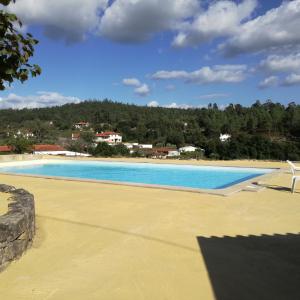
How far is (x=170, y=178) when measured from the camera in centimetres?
1479

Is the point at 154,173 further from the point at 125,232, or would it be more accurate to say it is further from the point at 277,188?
the point at 125,232

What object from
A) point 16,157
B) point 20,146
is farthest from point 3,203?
point 20,146

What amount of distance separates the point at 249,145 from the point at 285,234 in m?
25.5

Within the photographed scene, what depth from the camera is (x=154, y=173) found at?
53.9 ft

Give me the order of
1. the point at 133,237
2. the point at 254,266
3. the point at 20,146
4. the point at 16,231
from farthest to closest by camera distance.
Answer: the point at 20,146
the point at 133,237
the point at 16,231
the point at 254,266

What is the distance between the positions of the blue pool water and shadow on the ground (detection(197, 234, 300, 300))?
7300mm

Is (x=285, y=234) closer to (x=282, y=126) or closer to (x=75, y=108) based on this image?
(x=282, y=126)

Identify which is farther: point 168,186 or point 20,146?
point 20,146

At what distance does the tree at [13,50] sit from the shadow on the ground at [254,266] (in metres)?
3.11

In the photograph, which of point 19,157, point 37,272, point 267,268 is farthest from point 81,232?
point 19,157

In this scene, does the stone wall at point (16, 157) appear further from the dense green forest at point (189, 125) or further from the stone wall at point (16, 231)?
the stone wall at point (16, 231)

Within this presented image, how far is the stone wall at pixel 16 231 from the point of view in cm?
384

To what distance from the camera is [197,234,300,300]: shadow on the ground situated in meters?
3.31

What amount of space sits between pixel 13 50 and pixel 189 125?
76783 mm
